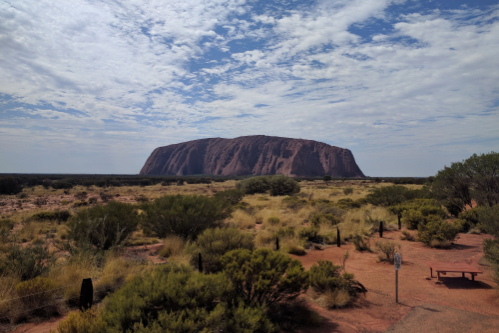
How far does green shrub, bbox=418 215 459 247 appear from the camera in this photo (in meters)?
10.6

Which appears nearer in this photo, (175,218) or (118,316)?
(118,316)

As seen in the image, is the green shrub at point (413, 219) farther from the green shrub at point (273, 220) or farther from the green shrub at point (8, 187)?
the green shrub at point (8, 187)

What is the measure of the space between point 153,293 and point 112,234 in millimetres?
7069

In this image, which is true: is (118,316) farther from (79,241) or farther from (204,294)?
(79,241)

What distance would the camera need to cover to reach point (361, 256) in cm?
984

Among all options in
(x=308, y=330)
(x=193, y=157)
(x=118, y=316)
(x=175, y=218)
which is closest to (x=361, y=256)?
(x=308, y=330)

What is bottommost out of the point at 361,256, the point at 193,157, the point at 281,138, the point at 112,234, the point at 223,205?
the point at 361,256

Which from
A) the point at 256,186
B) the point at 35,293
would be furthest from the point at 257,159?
the point at 35,293

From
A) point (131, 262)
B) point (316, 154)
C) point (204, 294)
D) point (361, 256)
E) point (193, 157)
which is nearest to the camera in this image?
point (204, 294)

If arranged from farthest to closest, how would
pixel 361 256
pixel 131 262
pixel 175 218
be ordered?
pixel 175 218, pixel 361 256, pixel 131 262

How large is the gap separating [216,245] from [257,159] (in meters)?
143

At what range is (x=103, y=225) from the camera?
8539mm

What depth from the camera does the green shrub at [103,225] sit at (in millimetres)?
8984

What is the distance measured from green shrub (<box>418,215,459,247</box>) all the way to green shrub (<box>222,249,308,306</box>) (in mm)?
7940
